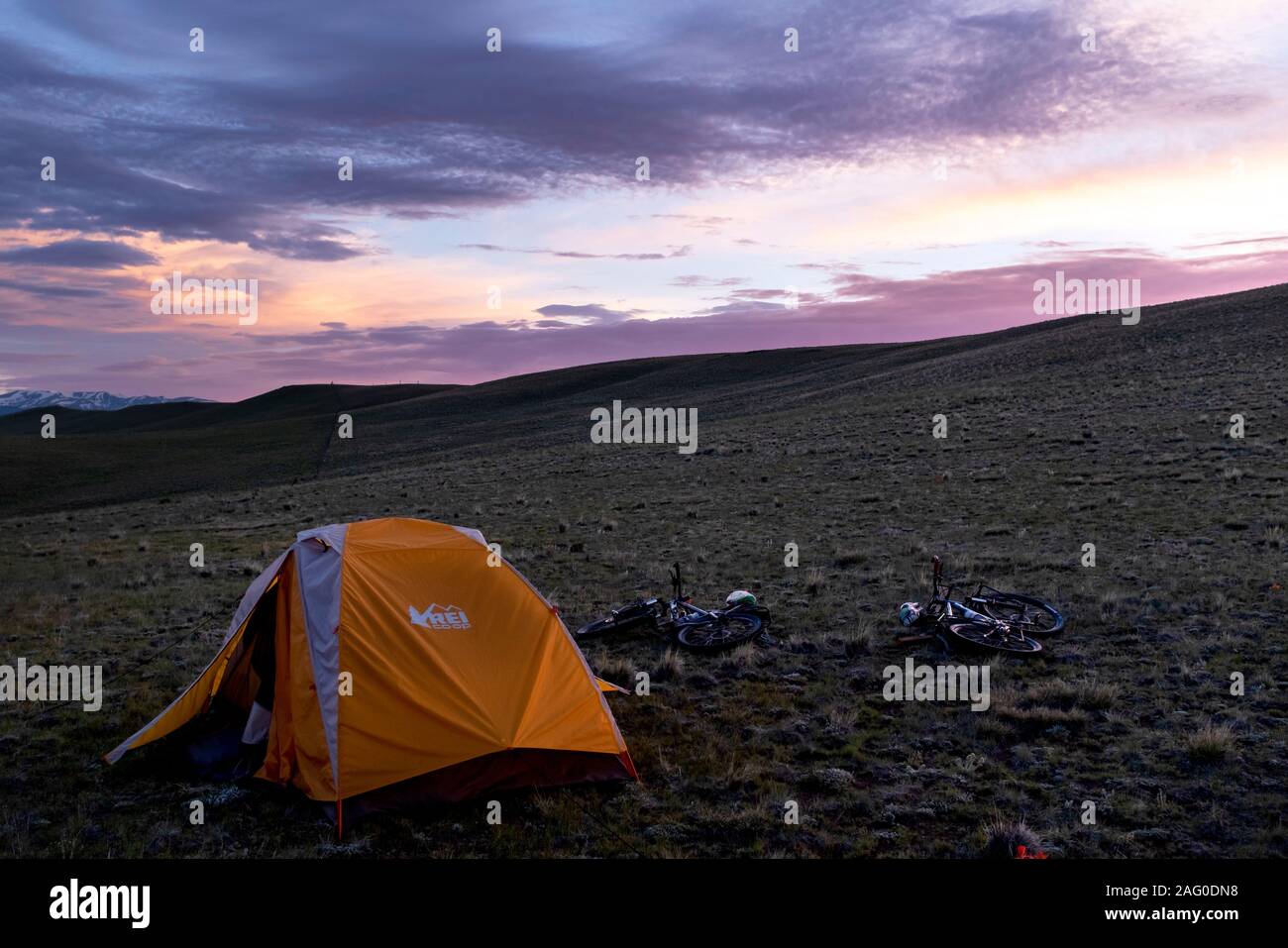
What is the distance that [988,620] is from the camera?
36.9 ft

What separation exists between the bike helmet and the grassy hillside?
1.54 feet

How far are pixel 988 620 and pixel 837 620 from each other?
2317mm

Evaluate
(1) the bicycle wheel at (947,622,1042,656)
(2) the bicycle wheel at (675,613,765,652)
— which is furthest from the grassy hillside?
(1) the bicycle wheel at (947,622,1042,656)

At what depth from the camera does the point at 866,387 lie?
182 feet

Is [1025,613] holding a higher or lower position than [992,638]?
higher

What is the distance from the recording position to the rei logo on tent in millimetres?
8180

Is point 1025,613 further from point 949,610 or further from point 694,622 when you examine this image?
point 694,622

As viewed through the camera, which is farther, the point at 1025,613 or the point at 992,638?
the point at 1025,613

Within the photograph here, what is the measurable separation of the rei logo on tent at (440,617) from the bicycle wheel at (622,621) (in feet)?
13.9

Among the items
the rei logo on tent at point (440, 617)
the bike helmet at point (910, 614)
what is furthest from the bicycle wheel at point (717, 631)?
the rei logo on tent at point (440, 617)

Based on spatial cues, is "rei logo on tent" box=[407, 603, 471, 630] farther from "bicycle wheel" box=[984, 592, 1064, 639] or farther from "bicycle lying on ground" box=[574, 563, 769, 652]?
"bicycle wheel" box=[984, 592, 1064, 639]

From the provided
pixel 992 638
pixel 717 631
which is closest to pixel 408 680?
pixel 717 631

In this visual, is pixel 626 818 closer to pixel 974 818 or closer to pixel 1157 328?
pixel 974 818
